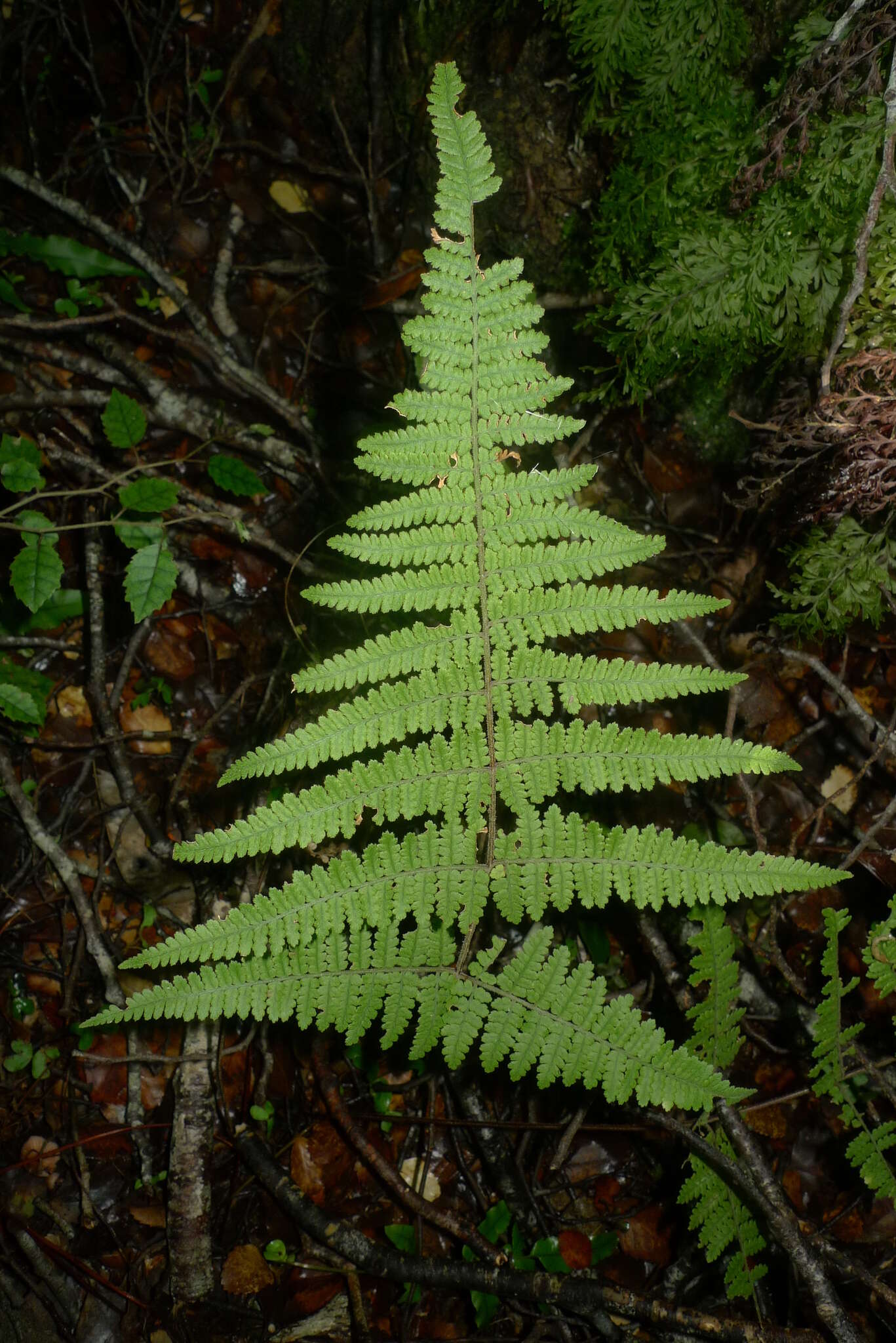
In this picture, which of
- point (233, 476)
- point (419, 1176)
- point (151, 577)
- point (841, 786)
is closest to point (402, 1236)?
point (419, 1176)

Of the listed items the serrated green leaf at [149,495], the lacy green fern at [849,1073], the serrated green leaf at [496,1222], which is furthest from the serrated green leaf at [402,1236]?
the serrated green leaf at [149,495]

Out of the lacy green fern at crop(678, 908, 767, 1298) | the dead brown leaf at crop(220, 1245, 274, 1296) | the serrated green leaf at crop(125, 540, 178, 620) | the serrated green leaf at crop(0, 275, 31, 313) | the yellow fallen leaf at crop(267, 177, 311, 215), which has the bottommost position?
the dead brown leaf at crop(220, 1245, 274, 1296)

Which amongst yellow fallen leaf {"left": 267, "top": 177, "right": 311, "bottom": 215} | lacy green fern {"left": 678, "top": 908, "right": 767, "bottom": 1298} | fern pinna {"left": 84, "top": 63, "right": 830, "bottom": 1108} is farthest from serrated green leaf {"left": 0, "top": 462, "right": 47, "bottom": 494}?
lacy green fern {"left": 678, "top": 908, "right": 767, "bottom": 1298}

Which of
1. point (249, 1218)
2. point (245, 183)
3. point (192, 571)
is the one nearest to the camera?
point (249, 1218)

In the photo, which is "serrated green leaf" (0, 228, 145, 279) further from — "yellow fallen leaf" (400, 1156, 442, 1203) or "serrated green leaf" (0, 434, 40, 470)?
"yellow fallen leaf" (400, 1156, 442, 1203)

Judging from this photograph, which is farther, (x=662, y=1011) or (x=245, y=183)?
(x=245, y=183)

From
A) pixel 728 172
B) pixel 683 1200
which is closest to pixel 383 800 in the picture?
pixel 683 1200

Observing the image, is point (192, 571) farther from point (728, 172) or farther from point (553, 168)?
point (728, 172)
